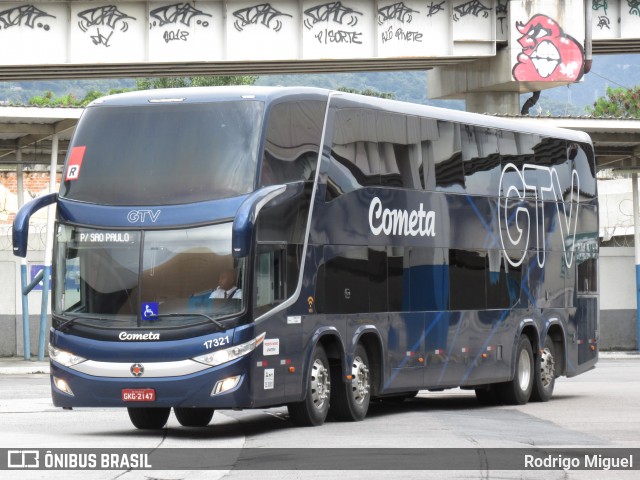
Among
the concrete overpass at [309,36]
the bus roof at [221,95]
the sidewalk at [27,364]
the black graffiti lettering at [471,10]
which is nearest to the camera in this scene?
the bus roof at [221,95]

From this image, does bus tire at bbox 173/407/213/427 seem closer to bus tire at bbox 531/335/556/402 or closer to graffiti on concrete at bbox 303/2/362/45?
bus tire at bbox 531/335/556/402

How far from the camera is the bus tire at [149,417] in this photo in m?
18.1

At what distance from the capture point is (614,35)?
172 feet

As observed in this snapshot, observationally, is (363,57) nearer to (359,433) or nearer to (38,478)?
(359,433)

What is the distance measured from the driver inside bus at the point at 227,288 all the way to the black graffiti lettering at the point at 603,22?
124 ft

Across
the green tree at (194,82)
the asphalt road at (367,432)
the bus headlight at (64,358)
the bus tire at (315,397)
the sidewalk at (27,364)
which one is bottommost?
the sidewalk at (27,364)

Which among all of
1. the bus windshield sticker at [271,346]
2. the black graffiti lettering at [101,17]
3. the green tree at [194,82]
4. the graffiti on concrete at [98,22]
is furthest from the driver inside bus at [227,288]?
the green tree at [194,82]

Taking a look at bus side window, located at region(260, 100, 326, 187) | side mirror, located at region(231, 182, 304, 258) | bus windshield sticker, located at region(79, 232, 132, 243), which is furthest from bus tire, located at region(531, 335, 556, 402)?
bus windshield sticker, located at region(79, 232, 132, 243)

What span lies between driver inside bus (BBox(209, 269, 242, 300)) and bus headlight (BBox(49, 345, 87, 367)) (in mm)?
1601

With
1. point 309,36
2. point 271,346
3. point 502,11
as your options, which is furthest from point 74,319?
point 502,11

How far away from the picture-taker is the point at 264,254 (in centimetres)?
1709

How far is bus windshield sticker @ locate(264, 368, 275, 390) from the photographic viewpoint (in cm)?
1697

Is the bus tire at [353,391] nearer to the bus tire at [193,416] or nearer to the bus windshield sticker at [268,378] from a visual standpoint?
the bus tire at [193,416]

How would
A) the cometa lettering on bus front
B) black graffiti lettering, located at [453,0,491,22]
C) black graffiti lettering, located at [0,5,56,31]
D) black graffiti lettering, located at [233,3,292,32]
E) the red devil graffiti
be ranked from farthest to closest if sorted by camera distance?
the red devil graffiti → black graffiti lettering, located at [453,0,491,22] → black graffiti lettering, located at [233,3,292,32] → black graffiti lettering, located at [0,5,56,31] → the cometa lettering on bus front
